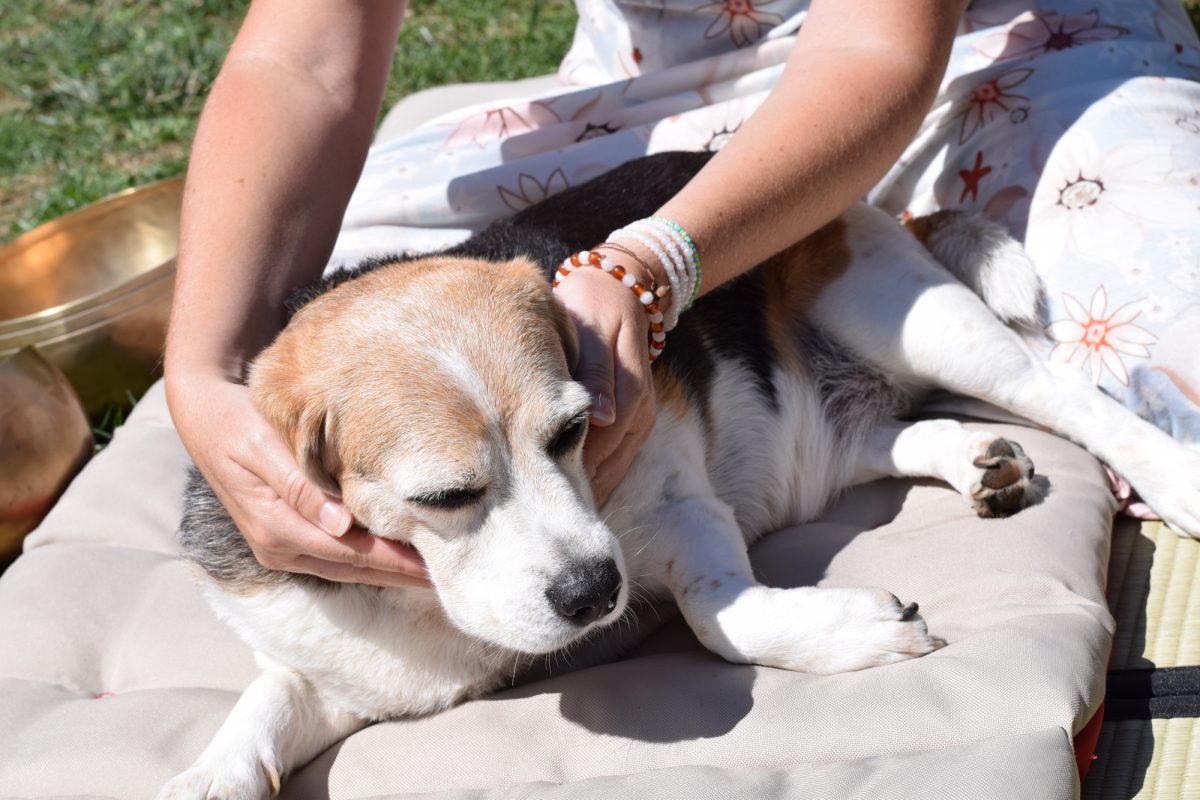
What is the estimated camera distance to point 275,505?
219 cm

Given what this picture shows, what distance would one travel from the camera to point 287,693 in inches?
95.0

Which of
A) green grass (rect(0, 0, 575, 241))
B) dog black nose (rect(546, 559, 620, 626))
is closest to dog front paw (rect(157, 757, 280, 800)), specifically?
dog black nose (rect(546, 559, 620, 626))

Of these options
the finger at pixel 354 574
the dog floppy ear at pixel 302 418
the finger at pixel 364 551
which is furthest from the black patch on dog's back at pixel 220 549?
the dog floppy ear at pixel 302 418

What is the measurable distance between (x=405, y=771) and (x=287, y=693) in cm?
31

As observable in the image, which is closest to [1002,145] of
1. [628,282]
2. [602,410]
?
[628,282]

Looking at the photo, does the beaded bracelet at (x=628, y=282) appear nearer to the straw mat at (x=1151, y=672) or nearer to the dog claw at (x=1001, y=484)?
the dog claw at (x=1001, y=484)

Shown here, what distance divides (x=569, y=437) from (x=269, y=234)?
1.04m

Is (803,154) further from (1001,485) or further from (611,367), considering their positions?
(1001,485)

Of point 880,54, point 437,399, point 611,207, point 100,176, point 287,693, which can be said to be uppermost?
point 880,54

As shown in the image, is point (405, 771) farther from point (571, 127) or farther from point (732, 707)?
point (571, 127)

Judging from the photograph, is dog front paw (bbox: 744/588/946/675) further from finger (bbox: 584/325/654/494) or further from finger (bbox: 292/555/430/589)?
finger (bbox: 292/555/430/589)

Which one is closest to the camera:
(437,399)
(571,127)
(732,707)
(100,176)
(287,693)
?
(437,399)

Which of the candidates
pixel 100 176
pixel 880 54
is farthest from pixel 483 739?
pixel 100 176

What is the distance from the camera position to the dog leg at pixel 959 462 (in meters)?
2.70
